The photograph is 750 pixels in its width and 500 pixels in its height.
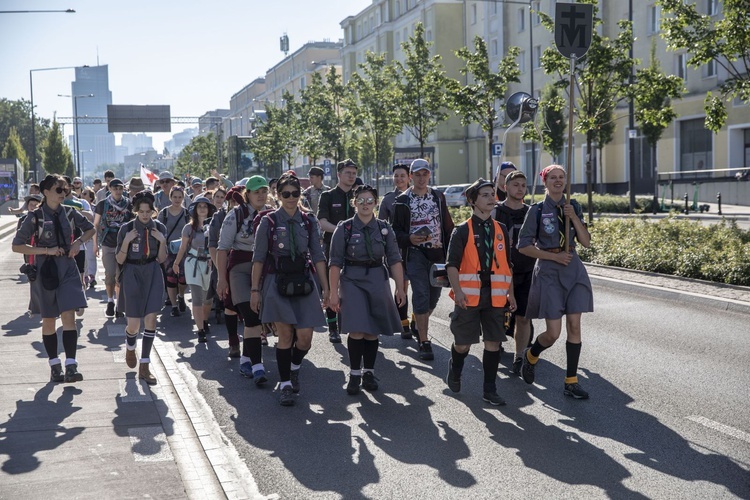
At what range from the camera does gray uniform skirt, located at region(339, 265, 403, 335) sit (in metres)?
7.19

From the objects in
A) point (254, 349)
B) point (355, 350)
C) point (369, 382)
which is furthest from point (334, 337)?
point (355, 350)

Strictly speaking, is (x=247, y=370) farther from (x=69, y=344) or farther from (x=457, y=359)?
(x=457, y=359)

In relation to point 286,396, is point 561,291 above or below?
above

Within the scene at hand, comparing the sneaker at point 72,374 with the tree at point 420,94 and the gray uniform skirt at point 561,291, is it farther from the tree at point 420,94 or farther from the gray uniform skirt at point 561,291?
the tree at point 420,94

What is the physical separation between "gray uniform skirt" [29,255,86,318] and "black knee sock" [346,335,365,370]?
8.24ft

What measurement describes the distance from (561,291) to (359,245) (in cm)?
164

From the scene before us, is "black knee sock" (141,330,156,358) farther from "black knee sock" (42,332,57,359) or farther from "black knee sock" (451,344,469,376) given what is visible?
"black knee sock" (451,344,469,376)

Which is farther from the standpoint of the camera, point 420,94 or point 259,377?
point 420,94

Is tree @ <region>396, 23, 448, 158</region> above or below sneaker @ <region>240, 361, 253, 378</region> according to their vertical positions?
above

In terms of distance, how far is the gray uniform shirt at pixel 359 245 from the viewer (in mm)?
7254

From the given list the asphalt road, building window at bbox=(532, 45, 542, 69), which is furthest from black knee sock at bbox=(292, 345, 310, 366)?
building window at bbox=(532, 45, 542, 69)

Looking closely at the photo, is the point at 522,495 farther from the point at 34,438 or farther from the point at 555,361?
the point at 555,361

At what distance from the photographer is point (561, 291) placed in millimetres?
7066

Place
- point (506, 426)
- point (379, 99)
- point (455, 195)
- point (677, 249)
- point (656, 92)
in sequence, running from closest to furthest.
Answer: point (506, 426) < point (677, 249) < point (656, 92) < point (379, 99) < point (455, 195)
